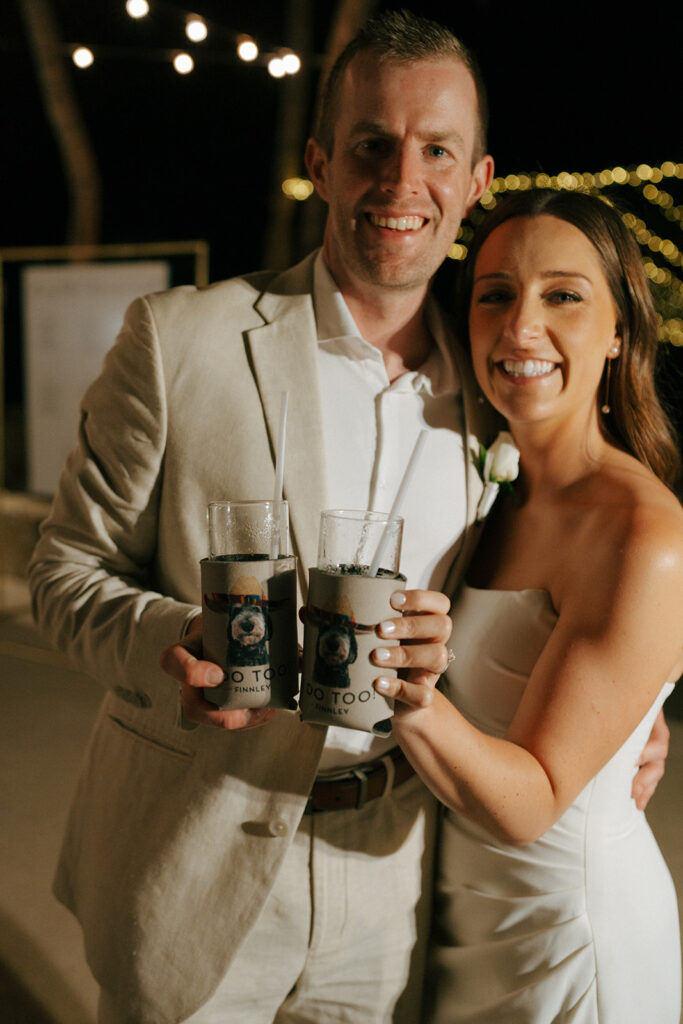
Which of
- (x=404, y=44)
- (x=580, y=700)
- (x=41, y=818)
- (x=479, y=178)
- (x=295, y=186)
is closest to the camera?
(x=580, y=700)

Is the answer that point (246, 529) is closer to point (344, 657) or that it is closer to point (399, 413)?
point (344, 657)

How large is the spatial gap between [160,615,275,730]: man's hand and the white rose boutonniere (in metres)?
0.69

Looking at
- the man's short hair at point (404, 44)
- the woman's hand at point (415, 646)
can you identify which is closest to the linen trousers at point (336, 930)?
the woman's hand at point (415, 646)

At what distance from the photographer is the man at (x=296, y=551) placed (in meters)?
1.40

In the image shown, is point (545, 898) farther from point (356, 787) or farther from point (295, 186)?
point (295, 186)

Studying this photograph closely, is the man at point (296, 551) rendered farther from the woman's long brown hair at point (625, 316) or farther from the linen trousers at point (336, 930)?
the woman's long brown hair at point (625, 316)

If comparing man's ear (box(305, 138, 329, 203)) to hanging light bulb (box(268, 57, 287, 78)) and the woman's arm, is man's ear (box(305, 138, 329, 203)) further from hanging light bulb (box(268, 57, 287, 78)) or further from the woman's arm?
hanging light bulb (box(268, 57, 287, 78))

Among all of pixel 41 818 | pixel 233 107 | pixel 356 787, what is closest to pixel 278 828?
pixel 356 787

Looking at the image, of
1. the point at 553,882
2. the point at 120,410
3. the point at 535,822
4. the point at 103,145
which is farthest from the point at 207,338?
the point at 103,145

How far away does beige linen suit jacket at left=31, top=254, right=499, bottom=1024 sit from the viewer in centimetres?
139

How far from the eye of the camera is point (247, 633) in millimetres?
1066

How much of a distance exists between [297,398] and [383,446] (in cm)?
21

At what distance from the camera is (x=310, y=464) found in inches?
56.3

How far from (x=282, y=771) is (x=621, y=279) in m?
1.18
